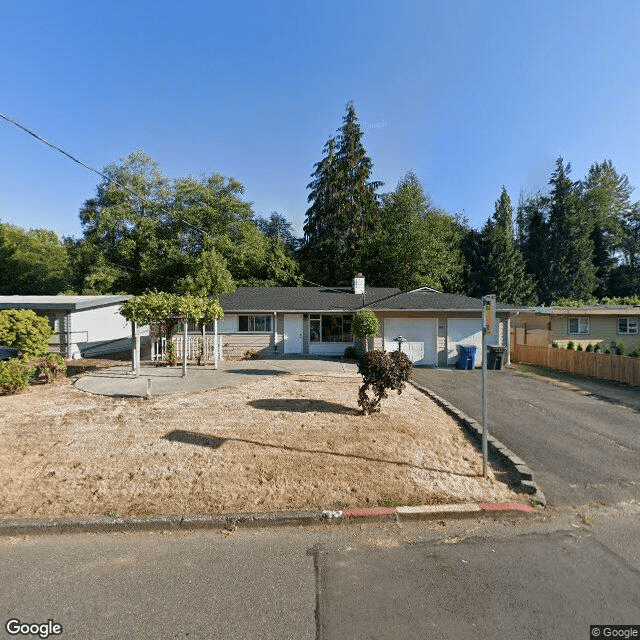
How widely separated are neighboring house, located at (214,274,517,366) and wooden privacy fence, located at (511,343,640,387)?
2099mm

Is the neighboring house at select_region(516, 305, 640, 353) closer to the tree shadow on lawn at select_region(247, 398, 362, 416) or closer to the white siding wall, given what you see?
the tree shadow on lawn at select_region(247, 398, 362, 416)

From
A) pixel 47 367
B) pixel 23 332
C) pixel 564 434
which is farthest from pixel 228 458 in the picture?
pixel 23 332

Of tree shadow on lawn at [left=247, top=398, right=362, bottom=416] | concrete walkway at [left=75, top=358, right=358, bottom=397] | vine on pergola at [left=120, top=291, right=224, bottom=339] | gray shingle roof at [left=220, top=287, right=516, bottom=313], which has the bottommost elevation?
tree shadow on lawn at [left=247, top=398, right=362, bottom=416]

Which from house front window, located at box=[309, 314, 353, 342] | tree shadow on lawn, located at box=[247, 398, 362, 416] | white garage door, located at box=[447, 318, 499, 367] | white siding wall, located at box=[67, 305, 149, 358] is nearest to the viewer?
tree shadow on lawn, located at box=[247, 398, 362, 416]

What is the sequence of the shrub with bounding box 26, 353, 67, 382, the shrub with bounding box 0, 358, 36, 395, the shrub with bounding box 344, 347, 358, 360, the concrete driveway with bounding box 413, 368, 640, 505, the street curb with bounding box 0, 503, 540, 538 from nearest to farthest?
the street curb with bounding box 0, 503, 540, 538 → the concrete driveway with bounding box 413, 368, 640, 505 → the shrub with bounding box 0, 358, 36, 395 → the shrub with bounding box 26, 353, 67, 382 → the shrub with bounding box 344, 347, 358, 360

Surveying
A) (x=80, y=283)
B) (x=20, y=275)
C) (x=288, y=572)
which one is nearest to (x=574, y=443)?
(x=288, y=572)

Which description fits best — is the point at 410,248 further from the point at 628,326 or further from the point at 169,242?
the point at 169,242

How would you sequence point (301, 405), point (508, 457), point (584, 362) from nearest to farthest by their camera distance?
point (508, 457)
point (301, 405)
point (584, 362)

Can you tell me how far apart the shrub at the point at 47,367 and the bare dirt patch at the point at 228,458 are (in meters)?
2.61

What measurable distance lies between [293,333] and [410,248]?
15.3 metres

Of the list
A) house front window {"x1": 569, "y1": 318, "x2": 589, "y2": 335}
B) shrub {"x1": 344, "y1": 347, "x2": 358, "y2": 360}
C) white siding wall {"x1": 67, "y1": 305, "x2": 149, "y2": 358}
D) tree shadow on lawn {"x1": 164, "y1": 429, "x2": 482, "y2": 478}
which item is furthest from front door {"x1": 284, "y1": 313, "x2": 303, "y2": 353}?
house front window {"x1": 569, "y1": 318, "x2": 589, "y2": 335}

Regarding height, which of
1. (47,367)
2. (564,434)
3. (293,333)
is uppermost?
(293,333)

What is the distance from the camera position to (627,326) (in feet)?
70.7

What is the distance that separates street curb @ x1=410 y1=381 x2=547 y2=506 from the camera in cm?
471
